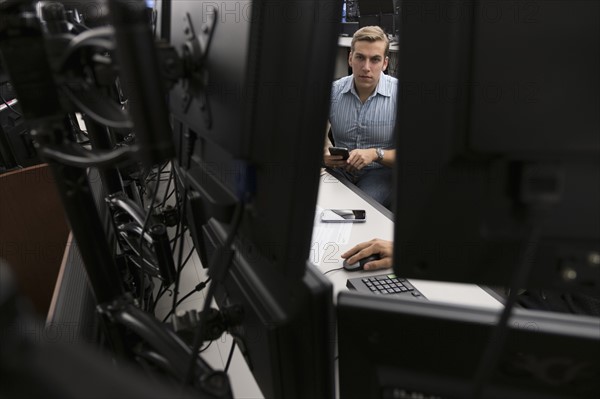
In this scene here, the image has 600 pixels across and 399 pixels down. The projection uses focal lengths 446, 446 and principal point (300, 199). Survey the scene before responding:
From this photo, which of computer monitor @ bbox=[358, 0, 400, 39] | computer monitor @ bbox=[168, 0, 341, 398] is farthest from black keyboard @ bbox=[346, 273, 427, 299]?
computer monitor @ bbox=[358, 0, 400, 39]

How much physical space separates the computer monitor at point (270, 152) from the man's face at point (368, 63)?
1.92 metres

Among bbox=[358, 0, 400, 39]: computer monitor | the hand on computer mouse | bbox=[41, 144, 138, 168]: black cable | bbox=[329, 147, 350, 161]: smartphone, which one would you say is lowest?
the hand on computer mouse

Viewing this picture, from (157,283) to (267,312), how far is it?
0.89 m

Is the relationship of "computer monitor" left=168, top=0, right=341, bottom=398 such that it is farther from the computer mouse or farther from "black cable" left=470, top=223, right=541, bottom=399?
the computer mouse

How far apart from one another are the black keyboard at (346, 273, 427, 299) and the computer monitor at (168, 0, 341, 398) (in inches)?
20.1

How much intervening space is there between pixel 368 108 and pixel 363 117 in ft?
0.19

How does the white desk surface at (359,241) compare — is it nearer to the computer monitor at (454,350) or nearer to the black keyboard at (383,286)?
the black keyboard at (383,286)

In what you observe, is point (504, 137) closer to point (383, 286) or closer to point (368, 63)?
point (383, 286)

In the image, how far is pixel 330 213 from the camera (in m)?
1.47

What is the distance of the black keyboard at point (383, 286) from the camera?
1006mm

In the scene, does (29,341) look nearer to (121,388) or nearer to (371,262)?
(121,388)

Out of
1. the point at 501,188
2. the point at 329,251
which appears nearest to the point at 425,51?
the point at 501,188

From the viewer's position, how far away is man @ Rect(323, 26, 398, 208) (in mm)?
2258

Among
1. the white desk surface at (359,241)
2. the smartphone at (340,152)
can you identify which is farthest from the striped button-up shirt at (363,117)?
the white desk surface at (359,241)
